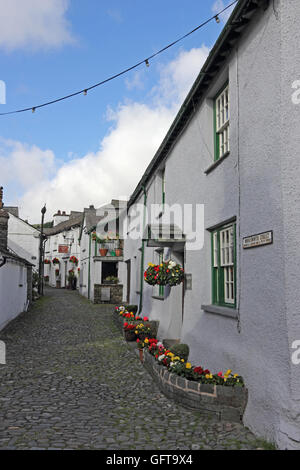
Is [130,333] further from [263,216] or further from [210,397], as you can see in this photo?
[263,216]

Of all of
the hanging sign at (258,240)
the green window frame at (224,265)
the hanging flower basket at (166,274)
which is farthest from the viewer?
the hanging flower basket at (166,274)

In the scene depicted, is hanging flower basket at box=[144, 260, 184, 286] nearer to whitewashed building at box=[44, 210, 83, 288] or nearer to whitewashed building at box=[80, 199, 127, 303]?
whitewashed building at box=[80, 199, 127, 303]

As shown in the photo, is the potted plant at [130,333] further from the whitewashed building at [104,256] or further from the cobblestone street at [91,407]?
the whitewashed building at [104,256]

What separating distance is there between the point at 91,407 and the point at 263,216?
377 cm

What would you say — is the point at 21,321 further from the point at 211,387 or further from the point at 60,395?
the point at 211,387

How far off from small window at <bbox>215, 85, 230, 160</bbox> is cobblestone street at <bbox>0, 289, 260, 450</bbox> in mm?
4303

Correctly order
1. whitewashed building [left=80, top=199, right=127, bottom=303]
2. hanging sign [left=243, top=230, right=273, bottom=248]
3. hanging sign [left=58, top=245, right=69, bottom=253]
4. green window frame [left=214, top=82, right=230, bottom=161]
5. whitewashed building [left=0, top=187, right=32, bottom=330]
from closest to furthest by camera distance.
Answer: hanging sign [left=243, top=230, right=273, bottom=248] → green window frame [left=214, top=82, right=230, bottom=161] → whitewashed building [left=0, top=187, right=32, bottom=330] → whitewashed building [left=80, top=199, right=127, bottom=303] → hanging sign [left=58, top=245, right=69, bottom=253]

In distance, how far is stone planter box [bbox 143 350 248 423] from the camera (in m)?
5.41

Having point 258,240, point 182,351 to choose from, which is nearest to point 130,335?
point 182,351

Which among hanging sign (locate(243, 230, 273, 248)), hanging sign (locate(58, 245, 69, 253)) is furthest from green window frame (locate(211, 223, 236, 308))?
hanging sign (locate(58, 245, 69, 253))

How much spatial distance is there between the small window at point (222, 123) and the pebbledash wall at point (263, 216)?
8.8 inches

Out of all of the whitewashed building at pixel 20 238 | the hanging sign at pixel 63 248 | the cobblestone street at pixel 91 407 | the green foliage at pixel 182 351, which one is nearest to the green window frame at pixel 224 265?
the green foliage at pixel 182 351

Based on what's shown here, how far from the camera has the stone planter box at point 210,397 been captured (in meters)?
5.41

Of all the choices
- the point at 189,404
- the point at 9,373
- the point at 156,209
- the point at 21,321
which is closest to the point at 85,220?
the point at 21,321
